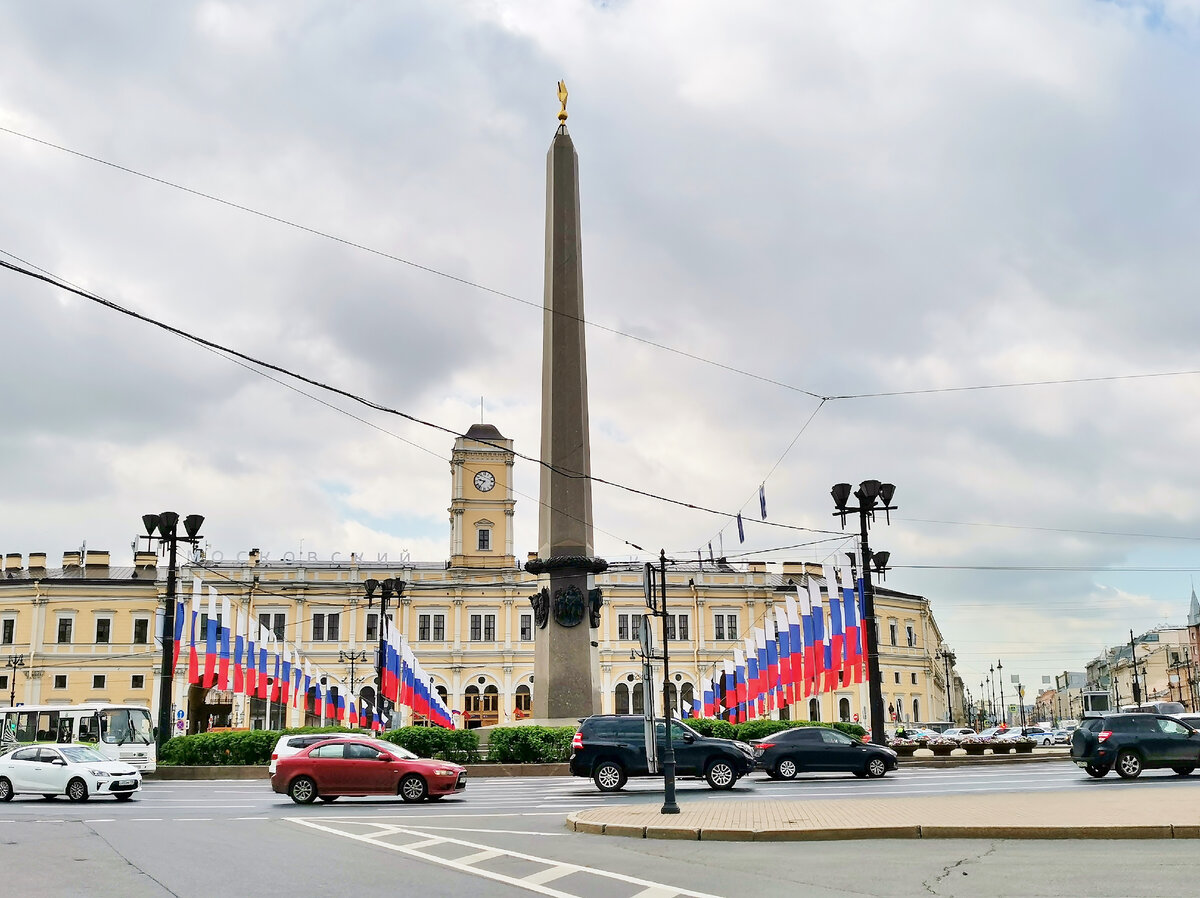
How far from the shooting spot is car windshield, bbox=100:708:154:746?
32.4 metres

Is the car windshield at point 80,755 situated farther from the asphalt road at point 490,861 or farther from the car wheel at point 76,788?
the asphalt road at point 490,861

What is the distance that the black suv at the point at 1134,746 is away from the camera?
2327 centimetres

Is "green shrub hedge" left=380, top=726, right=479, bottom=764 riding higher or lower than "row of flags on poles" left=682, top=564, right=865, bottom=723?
lower

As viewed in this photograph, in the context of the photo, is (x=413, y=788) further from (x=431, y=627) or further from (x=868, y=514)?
(x=431, y=627)

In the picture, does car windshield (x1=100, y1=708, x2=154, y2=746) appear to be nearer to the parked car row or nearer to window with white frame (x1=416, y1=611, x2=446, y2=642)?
the parked car row

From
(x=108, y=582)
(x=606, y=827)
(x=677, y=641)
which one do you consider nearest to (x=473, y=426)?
(x=677, y=641)

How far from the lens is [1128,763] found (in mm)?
23344

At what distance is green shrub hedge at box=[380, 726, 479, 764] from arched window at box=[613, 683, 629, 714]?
4581 centimetres

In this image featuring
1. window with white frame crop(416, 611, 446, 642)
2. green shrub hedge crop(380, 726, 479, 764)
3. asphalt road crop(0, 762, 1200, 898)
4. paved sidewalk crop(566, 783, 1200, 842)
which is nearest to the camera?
asphalt road crop(0, 762, 1200, 898)

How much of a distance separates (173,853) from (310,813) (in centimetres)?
616

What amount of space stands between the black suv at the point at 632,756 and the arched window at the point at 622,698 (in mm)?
54223

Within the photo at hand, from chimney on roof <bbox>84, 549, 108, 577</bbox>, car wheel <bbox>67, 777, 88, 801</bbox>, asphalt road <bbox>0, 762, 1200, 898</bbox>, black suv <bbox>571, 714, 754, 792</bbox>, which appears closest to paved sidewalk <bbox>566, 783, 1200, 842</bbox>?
asphalt road <bbox>0, 762, 1200, 898</bbox>

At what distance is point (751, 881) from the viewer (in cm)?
1071

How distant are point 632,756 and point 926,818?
9.29 m
